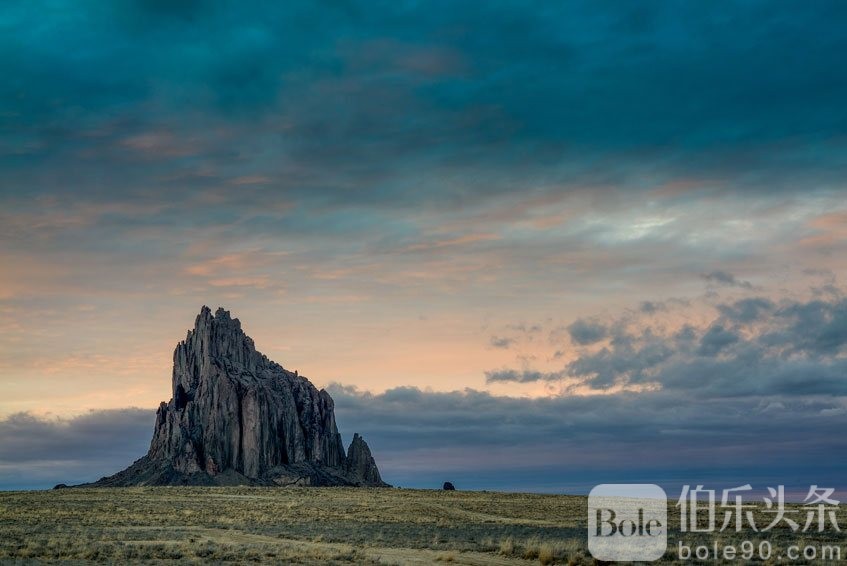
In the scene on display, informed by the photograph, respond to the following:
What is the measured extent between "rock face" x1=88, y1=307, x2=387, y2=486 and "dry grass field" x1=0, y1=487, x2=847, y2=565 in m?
96.5

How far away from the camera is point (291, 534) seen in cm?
4484

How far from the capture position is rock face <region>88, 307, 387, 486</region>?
6683 inches

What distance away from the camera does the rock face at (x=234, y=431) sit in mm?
169750

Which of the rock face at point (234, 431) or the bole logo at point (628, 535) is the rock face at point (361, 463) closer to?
the rock face at point (234, 431)

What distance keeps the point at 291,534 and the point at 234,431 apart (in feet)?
459

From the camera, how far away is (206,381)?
7367 inches

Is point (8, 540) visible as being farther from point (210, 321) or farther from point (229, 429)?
point (210, 321)

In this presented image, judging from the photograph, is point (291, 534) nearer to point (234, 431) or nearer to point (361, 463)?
point (234, 431)

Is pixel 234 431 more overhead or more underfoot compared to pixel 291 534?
more overhead

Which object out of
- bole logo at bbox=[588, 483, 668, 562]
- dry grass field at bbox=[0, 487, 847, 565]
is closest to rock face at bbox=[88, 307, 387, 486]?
dry grass field at bbox=[0, 487, 847, 565]

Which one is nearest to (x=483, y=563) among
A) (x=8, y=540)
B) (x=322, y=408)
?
(x=8, y=540)

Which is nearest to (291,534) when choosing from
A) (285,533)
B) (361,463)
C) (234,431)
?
(285,533)

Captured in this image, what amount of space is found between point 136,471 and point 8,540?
459 ft

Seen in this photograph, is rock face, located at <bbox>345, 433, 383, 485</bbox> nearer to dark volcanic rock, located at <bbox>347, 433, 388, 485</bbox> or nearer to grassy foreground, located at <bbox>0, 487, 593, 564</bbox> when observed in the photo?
dark volcanic rock, located at <bbox>347, 433, 388, 485</bbox>
